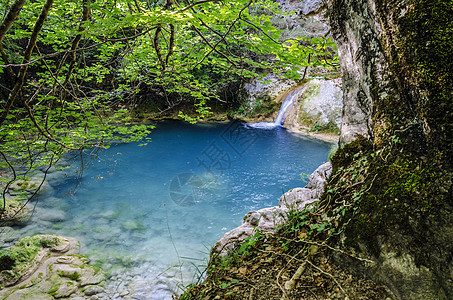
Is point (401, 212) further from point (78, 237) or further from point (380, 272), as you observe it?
point (78, 237)

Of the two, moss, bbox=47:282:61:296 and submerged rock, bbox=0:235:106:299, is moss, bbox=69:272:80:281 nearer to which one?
submerged rock, bbox=0:235:106:299

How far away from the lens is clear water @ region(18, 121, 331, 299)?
4.27 meters

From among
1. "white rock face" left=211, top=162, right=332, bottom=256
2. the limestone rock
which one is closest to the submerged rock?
"white rock face" left=211, top=162, right=332, bottom=256

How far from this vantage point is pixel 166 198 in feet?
21.2

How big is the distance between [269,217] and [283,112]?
11.1 metres

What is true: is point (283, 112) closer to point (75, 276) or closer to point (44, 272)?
point (75, 276)

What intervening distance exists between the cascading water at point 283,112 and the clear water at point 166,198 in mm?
2181

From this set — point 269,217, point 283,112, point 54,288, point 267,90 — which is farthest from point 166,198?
point 267,90

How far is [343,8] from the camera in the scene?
205cm

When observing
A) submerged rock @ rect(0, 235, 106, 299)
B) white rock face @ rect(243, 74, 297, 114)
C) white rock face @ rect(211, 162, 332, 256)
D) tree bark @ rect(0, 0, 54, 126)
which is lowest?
submerged rock @ rect(0, 235, 106, 299)

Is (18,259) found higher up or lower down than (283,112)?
lower down

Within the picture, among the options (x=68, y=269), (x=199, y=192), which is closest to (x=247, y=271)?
(x=68, y=269)

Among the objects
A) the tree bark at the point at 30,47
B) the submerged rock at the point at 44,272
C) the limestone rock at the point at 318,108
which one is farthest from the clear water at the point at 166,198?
the tree bark at the point at 30,47

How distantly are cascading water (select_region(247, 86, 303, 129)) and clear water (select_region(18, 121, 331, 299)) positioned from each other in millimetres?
2181
